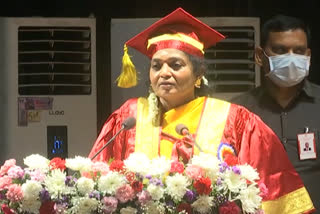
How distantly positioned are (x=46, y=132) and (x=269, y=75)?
127 cm

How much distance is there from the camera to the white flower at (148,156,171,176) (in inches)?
71.5

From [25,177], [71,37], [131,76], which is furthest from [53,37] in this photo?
[25,177]

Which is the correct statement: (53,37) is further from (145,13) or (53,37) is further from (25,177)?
(25,177)

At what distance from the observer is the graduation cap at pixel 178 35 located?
2326 mm


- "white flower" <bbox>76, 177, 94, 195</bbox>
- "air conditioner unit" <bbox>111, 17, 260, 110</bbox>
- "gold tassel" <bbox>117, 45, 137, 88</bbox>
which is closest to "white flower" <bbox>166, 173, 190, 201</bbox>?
"white flower" <bbox>76, 177, 94, 195</bbox>

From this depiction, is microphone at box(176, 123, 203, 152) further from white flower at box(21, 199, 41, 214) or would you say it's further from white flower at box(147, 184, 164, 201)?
white flower at box(21, 199, 41, 214)

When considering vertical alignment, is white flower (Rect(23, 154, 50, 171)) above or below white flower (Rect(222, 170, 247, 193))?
above

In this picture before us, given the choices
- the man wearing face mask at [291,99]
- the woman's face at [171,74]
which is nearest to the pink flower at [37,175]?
the woman's face at [171,74]

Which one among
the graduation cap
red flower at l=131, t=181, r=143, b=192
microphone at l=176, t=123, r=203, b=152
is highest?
the graduation cap

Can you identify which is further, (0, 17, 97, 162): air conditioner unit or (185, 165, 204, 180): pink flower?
(0, 17, 97, 162): air conditioner unit

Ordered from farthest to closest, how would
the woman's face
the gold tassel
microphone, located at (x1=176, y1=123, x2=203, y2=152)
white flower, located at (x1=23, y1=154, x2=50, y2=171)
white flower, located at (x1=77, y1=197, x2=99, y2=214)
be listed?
the gold tassel → the woman's face → microphone, located at (x1=176, y1=123, x2=203, y2=152) → white flower, located at (x1=23, y1=154, x2=50, y2=171) → white flower, located at (x1=77, y1=197, x2=99, y2=214)

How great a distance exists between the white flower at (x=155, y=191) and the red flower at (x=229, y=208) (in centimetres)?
17

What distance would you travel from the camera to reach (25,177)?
72.1 inches

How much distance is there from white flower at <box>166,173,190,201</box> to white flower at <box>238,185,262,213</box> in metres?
0.16
